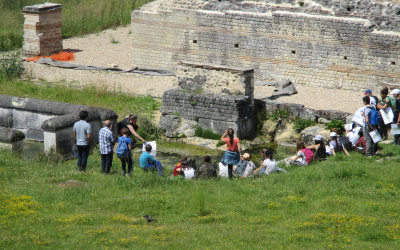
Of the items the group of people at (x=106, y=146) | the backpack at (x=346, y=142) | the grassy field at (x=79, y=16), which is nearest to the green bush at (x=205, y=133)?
the backpack at (x=346, y=142)

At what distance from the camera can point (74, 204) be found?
25.4 feet

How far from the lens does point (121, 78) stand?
17.7 m

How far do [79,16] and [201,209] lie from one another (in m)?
19.1

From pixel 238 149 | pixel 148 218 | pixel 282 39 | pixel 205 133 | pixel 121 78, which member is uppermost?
pixel 282 39

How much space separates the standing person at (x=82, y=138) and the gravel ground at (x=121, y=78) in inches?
253

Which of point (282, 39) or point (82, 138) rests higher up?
point (282, 39)

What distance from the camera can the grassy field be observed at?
23.5 m

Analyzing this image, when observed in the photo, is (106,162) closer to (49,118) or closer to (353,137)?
(49,118)

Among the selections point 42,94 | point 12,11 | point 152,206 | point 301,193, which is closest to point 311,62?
point 42,94

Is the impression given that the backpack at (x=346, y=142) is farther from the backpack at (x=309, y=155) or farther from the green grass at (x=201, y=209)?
the green grass at (x=201, y=209)

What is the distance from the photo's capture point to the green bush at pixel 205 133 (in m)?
14.2

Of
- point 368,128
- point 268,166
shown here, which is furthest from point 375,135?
point 268,166

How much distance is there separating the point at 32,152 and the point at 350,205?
20.7 ft

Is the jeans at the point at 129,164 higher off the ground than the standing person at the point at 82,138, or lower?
lower
